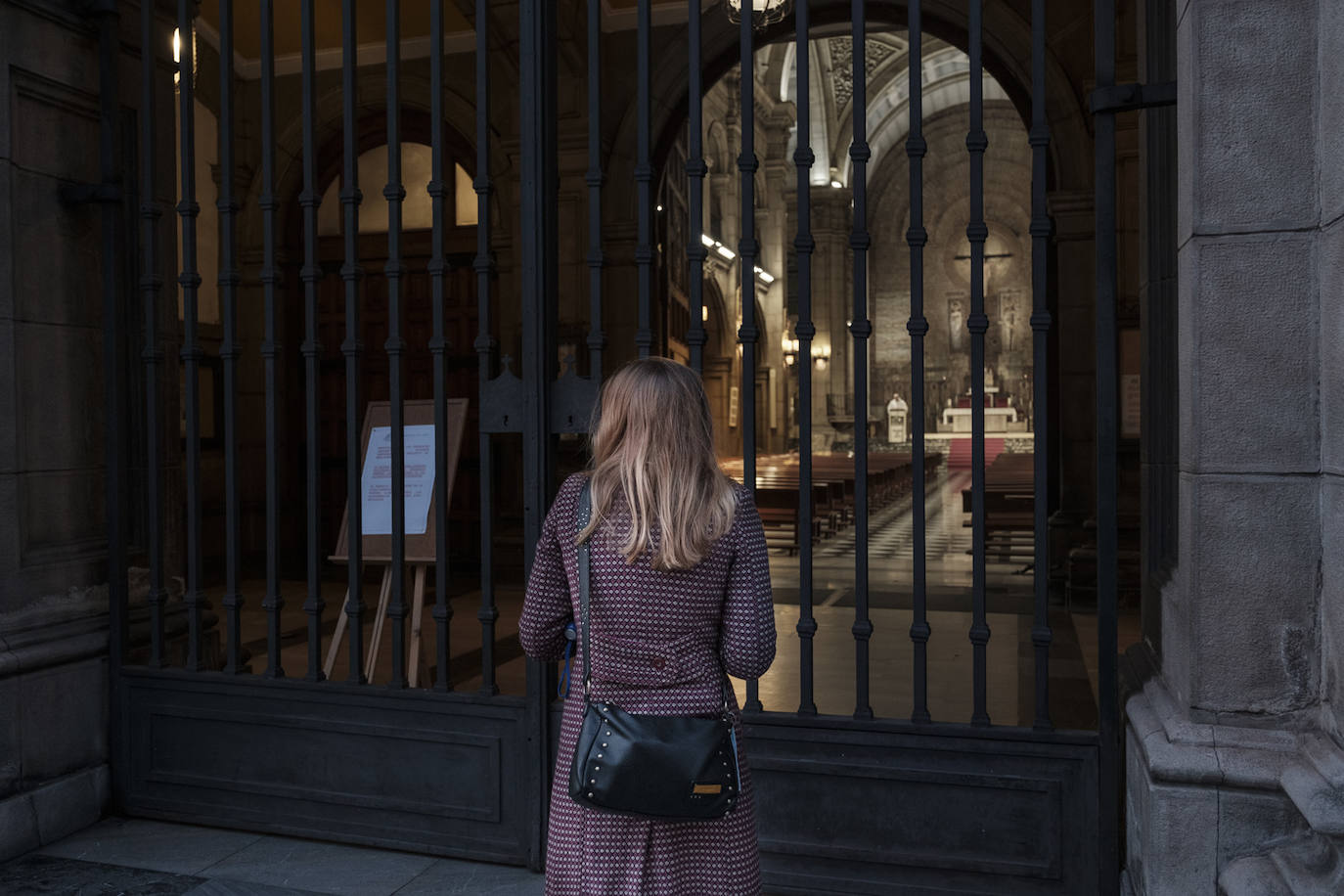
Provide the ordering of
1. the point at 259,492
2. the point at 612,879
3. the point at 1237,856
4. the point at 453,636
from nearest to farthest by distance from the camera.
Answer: the point at 612,879, the point at 1237,856, the point at 453,636, the point at 259,492

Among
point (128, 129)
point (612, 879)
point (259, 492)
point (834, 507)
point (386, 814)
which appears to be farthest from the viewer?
point (834, 507)

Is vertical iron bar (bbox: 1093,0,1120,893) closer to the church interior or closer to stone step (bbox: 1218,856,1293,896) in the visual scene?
the church interior

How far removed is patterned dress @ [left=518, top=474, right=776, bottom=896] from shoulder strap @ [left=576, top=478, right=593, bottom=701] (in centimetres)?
2

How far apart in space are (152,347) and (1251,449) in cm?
359

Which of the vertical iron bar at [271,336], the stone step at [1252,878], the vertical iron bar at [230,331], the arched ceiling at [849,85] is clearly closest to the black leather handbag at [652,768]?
the stone step at [1252,878]

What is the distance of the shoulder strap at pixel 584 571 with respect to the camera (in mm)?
2121

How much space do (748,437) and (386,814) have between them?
5.78ft

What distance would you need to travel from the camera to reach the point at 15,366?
12.5 ft

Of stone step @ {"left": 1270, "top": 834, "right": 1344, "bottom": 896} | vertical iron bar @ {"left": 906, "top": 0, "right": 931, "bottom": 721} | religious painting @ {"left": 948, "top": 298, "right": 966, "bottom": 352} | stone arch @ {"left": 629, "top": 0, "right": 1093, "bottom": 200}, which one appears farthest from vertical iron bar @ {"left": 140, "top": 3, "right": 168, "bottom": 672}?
religious painting @ {"left": 948, "top": 298, "right": 966, "bottom": 352}

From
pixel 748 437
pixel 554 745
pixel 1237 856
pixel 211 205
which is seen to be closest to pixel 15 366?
pixel 554 745

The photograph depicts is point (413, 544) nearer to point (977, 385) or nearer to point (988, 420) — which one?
point (977, 385)

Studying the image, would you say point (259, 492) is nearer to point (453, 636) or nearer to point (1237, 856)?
point (453, 636)

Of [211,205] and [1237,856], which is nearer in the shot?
[1237,856]

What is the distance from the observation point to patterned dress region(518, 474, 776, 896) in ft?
6.99
